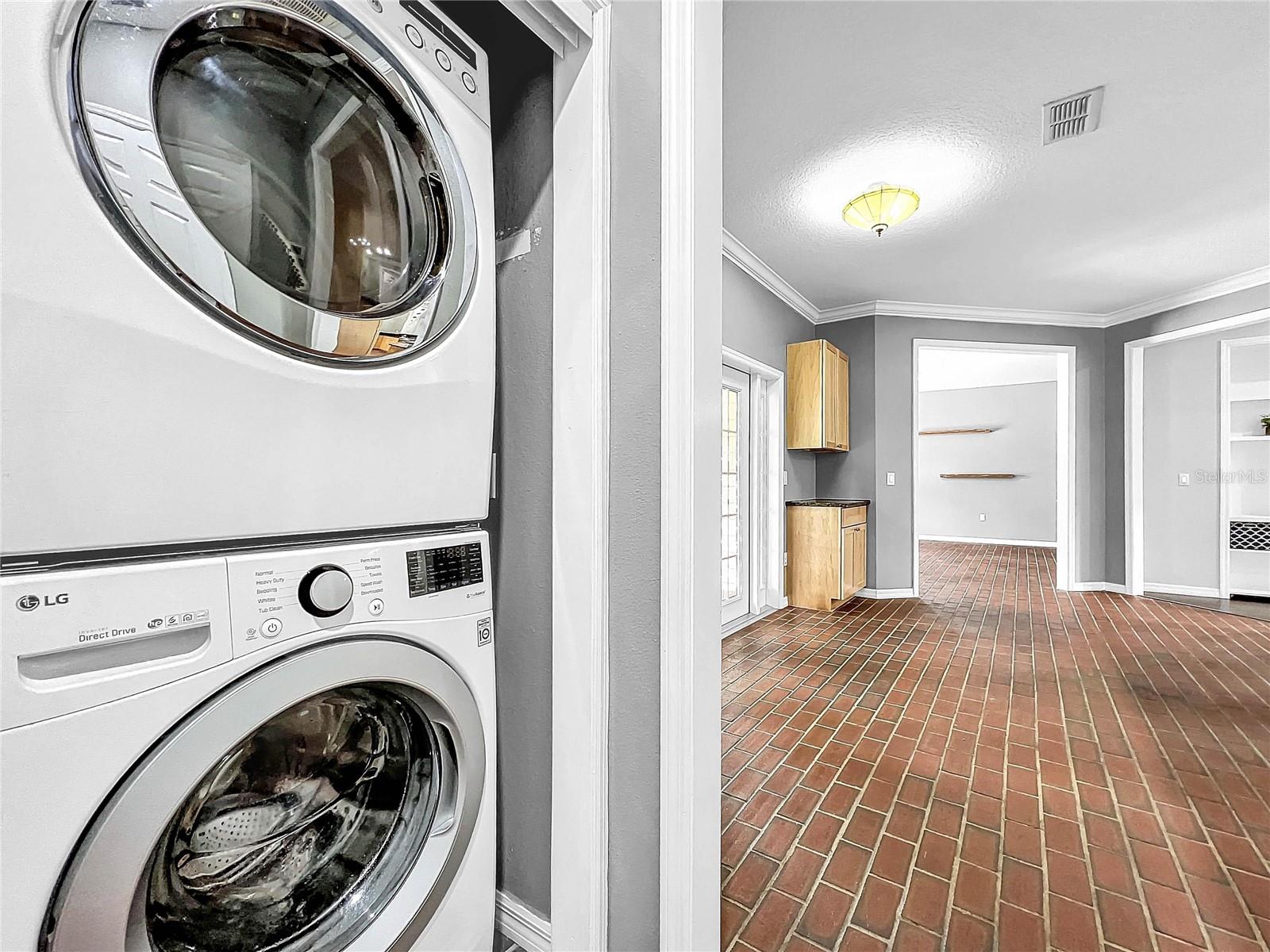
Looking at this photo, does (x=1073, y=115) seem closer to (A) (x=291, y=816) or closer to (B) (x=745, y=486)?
(B) (x=745, y=486)

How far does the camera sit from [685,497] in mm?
936

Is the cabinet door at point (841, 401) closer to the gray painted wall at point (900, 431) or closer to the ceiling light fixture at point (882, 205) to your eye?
the gray painted wall at point (900, 431)

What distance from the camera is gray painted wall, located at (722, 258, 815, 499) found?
12.4 ft

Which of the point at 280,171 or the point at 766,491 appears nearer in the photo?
the point at 280,171

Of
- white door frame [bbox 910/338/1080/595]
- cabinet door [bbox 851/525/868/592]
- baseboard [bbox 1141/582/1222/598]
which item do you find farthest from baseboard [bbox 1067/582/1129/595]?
cabinet door [bbox 851/525/868/592]

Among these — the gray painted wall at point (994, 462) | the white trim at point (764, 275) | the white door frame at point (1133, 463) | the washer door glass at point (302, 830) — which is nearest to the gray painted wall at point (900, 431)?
the white door frame at point (1133, 463)

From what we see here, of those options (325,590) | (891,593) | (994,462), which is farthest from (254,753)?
(994,462)

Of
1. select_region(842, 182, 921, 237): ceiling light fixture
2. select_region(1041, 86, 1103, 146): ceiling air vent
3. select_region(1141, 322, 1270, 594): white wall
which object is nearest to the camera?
select_region(1041, 86, 1103, 146): ceiling air vent

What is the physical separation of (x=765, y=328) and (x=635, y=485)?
3.64 metres

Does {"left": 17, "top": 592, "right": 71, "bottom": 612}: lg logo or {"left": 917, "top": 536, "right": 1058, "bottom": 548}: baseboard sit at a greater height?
{"left": 17, "top": 592, "right": 71, "bottom": 612}: lg logo

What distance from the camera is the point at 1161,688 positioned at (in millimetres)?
2816

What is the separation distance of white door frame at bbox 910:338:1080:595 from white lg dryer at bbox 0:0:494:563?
5.05 m

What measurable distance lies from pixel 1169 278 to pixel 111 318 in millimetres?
6263

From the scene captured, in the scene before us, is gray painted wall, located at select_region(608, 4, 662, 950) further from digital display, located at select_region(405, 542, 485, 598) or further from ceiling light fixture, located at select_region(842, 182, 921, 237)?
ceiling light fixture, located at select_region(842, 182, 921, 237)
